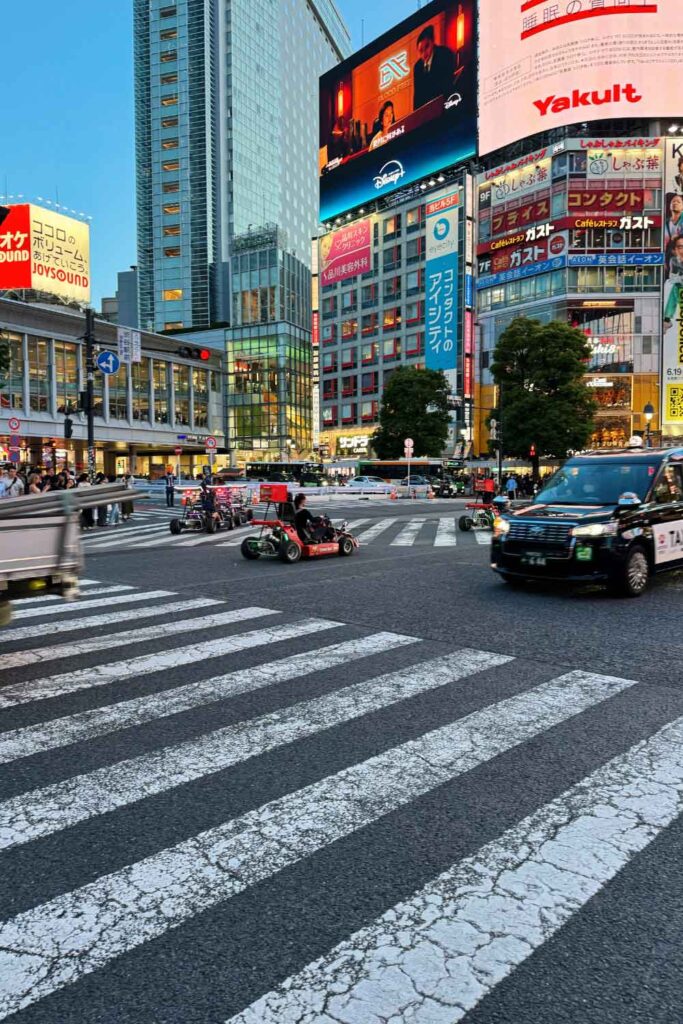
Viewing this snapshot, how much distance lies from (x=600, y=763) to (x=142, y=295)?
12678cm

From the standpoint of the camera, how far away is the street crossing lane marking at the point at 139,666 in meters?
5.27

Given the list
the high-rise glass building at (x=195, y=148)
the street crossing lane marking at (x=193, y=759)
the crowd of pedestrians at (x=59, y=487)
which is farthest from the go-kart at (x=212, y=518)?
the high-rise glass building at (x=195, y=148)

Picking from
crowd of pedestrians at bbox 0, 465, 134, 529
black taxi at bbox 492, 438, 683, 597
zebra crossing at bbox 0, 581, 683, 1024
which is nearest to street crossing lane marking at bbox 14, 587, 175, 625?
zebra crossing at bbox 0, 581, 683, 1024

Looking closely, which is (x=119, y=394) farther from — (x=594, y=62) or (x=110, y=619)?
(x=110, y=619)

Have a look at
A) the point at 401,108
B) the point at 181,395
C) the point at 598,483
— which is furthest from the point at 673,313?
the point at 598,483

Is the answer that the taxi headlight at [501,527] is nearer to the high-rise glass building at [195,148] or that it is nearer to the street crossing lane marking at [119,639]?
the street crossing lane marking at [119,639]

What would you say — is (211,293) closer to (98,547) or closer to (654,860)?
(98,547)

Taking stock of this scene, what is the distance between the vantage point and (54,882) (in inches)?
109

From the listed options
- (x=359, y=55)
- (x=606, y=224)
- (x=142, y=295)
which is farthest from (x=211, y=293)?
(x=606, y=224)

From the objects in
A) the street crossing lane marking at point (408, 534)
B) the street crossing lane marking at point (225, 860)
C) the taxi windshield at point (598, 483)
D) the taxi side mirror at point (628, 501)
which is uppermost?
the taxi windshield at point (598, 483)

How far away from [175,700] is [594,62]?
282ft

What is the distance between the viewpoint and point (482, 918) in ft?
8.24

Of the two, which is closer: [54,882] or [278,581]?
[54,882]

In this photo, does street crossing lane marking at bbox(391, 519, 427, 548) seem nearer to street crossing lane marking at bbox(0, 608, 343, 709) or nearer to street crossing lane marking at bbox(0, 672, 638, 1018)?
street crossing lane marking at bbox(0, 608, 343, 709)
